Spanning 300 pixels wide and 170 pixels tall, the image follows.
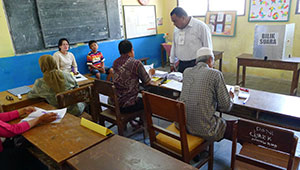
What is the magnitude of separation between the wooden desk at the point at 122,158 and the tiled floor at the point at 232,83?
1083mm

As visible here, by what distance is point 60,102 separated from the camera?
1897 mm

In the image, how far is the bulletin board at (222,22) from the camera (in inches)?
193

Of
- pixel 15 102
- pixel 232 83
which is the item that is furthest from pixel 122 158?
pixel 232 83

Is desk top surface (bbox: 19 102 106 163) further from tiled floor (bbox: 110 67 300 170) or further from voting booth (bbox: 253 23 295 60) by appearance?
voting booth (bbox: 253 23 295 60)

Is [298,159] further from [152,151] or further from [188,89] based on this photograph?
[152,151]

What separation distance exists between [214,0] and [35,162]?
4925 millimetres

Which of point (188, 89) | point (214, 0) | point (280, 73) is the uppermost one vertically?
point (214, 0)

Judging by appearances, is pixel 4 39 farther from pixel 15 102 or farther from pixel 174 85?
pixel 174 85

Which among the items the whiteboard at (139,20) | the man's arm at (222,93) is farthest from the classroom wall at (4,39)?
the man's arm at (222,93)

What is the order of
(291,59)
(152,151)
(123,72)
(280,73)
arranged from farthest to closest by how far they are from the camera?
(280,73), (291,59), (123,72), (152,151)

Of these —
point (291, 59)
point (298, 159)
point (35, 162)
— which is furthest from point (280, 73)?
point (35, 162)

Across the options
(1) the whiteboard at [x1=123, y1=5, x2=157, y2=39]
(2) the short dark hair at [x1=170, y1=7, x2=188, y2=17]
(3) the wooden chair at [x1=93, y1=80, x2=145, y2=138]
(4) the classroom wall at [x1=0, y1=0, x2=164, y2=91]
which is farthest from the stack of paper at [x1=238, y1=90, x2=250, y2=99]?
(1) the whiteboard at [x1=123, y1=5, x2=157, y2=39]

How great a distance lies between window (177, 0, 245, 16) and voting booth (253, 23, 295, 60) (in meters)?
1.56

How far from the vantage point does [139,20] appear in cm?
539
